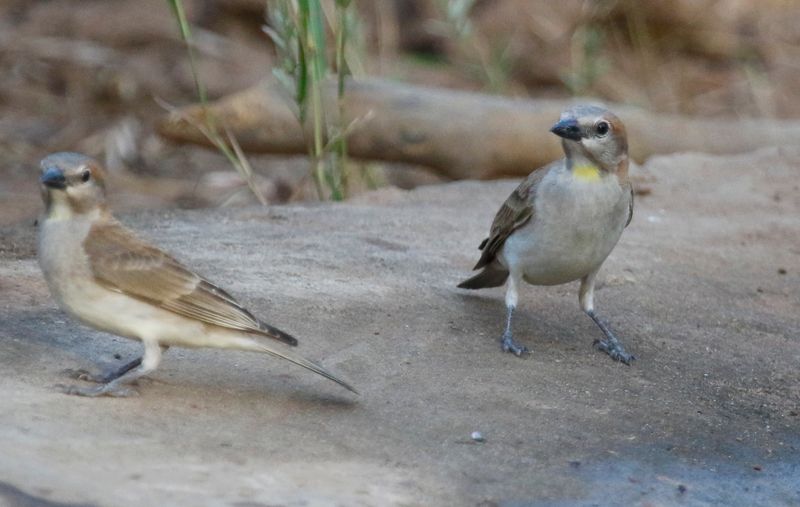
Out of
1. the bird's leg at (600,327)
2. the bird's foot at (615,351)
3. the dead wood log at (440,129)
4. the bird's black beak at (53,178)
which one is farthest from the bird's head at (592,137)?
the dead wood log at (440,129)

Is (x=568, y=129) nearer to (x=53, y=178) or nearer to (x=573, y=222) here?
(x=573, y=222)

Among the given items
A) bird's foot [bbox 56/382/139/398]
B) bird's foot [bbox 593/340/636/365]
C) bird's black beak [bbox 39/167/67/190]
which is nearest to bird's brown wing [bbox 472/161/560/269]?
bird's foot [bbox 593/340/636/365]

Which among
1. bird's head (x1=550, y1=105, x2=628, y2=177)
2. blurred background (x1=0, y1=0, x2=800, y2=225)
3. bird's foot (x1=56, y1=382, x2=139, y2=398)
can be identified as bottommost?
blurred background (x1=0, y1=0, x2=800, y2=225)

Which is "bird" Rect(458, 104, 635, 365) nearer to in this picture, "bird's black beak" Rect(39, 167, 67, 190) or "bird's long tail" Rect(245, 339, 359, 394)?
"bird's long tail" Rect(245, 339, 359, 394)

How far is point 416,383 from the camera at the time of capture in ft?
16.0

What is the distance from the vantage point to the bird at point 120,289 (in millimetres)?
4336

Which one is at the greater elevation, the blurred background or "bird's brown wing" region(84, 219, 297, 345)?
"bird's brown wing" region(84, 219, 297, 345)

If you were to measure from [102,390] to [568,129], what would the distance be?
2284 mm

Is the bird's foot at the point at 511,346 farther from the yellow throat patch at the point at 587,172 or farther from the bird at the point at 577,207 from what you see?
the yellow throat patch at the point at 587,172

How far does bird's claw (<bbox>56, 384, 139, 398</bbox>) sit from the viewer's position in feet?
14.2

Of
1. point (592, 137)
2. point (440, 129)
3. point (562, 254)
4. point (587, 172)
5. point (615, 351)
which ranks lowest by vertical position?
point (440, 129)

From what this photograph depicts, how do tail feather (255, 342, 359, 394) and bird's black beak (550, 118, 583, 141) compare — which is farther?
bird's black beak (550, 118, 583, 141)

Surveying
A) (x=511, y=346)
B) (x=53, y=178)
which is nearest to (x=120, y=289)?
(x=53, y=178)

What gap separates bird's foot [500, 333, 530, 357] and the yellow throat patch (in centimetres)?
75
